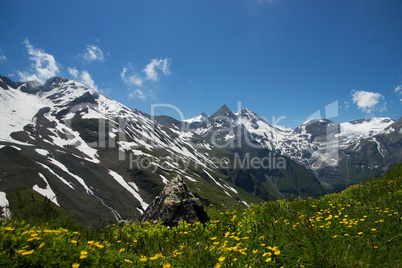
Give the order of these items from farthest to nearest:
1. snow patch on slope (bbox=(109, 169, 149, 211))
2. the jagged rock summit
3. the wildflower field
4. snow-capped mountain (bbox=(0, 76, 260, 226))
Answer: snow patch on slope (bbox=(109, 169, 149, 211))
snow-capped mountain (bbox=(0, 76, 260, 226))
the jagged rock summit
the wildflower field

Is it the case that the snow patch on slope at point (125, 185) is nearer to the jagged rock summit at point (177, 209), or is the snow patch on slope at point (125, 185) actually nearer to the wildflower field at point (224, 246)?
the jagged rock summit at point (177, 209)

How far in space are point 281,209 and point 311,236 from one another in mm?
3550

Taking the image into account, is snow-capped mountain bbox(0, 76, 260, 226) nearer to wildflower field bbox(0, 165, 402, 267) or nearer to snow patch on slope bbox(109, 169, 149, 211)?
snow patch on slope bbox(109, 169, 149, 211)

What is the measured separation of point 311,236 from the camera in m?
4.91

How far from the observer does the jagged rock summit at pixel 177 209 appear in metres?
9.15

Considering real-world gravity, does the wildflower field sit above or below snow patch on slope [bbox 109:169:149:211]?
above

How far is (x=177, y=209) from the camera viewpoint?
30.9 feet

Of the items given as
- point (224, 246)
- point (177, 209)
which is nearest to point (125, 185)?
point (177, 209)

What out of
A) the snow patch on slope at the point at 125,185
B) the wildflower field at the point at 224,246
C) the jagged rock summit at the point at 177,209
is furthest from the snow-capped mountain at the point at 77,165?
the wildflower field at the point at 224,246

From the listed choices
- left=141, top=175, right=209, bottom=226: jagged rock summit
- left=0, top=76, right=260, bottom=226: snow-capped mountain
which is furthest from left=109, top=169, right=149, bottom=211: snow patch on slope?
left=141, top=175, right=209, bottom=226: jagged rock summit

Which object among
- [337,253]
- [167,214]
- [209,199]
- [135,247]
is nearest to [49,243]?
[135,247]

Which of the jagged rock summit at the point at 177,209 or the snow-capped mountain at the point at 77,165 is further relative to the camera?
the snow-capped mountain at the point at 77,165

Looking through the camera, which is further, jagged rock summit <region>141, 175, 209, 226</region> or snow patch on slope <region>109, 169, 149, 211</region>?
snow patch on slope <region>109, 169, 149, 211</region>

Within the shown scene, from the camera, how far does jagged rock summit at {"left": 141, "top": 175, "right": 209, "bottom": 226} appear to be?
9.15 meters
